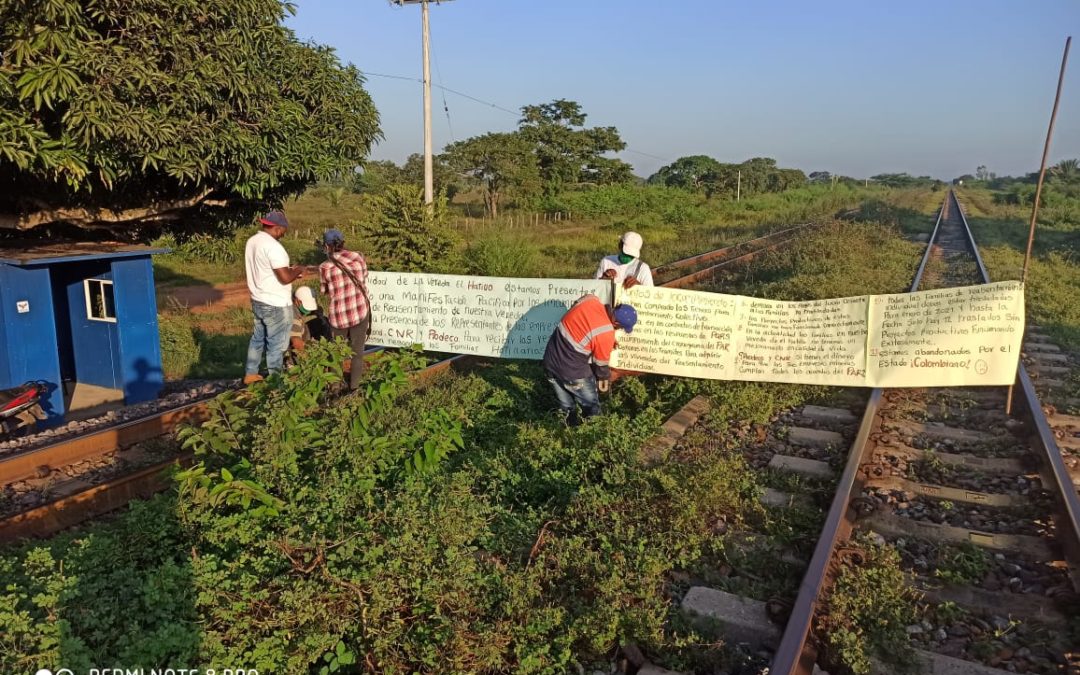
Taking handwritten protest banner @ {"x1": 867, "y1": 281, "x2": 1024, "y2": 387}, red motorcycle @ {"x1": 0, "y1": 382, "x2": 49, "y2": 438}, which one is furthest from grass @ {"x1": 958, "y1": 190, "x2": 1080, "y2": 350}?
red motorcycle @ {"x1": 0, "y1": 382, "x2": 49, "y2": 438}

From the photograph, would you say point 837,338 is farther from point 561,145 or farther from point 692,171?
point 692,171

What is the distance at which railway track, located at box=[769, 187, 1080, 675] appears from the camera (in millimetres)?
3322

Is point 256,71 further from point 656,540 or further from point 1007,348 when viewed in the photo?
point 1007,348

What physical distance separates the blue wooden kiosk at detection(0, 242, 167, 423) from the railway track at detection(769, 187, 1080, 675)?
719 cm

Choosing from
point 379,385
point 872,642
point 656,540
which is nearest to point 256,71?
point 379,385

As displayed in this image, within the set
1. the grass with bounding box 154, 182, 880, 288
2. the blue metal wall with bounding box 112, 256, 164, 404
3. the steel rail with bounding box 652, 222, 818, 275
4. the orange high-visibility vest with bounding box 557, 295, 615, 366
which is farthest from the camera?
the steel rail with bounding box 652, 222, 818, 275

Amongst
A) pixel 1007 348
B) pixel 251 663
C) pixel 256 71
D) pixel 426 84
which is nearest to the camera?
pixel 251 663

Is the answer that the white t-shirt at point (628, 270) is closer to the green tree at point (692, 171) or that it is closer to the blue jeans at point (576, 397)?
the blue jeans at point (576, 397)

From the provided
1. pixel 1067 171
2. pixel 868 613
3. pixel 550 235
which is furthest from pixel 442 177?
pixel 1067 171

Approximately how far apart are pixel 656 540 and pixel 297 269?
4.02 m

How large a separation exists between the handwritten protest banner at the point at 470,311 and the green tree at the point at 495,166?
30.9m

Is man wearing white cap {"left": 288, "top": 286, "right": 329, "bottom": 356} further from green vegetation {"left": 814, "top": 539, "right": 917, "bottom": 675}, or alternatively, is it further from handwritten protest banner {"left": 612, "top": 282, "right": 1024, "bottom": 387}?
green vegetation {"left": 814, "top": 539, "right": 917, "bottom": 675}

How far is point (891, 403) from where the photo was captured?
6.75 meters

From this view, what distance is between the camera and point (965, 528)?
14.5ft
